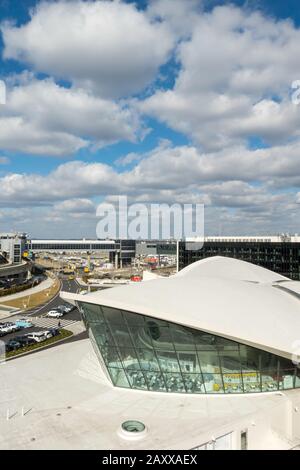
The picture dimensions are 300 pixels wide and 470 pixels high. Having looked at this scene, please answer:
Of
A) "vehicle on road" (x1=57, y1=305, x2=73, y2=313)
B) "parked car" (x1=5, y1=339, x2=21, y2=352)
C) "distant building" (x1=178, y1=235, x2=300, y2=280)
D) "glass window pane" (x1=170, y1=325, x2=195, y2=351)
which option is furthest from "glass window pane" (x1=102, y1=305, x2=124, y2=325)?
"distant building" (x1=178, y1=235, x2=300, y2=280)

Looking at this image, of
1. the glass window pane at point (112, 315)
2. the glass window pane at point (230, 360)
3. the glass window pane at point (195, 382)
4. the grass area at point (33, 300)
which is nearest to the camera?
the glass window pane at point (230, 360)

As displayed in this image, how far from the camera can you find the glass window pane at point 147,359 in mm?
21734

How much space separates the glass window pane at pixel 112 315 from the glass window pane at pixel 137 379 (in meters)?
3.33

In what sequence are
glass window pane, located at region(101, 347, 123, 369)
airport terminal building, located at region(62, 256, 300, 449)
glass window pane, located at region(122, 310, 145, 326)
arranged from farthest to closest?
glass window pane, located at region(101, 347, 123, 369), glass window pane, located at region(122, 310, 145, 326), airport terminal building, located at region(62, 256, 300, 449)

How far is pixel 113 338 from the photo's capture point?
22406 millimetres

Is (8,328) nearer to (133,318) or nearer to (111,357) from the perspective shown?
(111,357)

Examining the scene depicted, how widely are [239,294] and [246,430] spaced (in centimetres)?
830

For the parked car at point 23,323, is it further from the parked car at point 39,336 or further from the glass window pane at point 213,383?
the glass window pane at point 213,383

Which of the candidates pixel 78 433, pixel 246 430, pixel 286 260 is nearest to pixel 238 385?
pixel 246 430

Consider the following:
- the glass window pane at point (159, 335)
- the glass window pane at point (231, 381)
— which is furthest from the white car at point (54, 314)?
the glass window pane at point (231, 381)

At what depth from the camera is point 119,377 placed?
22.8 metres

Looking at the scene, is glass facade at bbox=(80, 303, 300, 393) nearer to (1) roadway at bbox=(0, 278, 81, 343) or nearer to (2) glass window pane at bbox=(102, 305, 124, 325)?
(2) glass window pane at bbox=(102, 305, 124, 325)

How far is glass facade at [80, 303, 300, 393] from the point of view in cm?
2103

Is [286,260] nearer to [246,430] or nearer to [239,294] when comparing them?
[239,294]
